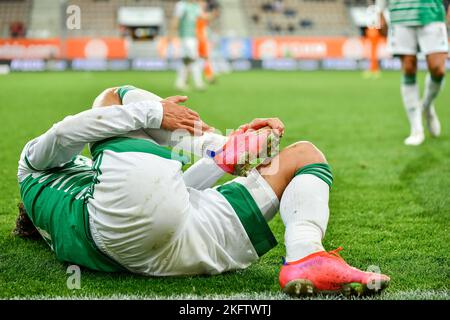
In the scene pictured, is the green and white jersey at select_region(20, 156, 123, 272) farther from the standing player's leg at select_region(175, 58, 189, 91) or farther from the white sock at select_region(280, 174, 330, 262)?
the standing player's leg at select_region(175, 58, 189, 91)

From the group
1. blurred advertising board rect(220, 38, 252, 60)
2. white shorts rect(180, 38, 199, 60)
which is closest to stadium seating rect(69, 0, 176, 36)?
blurred advertising board rect(220, 38, 252, 60)

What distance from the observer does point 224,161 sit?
2.64m

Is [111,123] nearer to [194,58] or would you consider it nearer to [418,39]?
[418,39]

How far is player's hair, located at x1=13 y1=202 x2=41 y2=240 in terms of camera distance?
328 centimetres

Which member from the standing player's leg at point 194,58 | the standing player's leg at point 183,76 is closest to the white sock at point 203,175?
the standing player's leg at point 183,76

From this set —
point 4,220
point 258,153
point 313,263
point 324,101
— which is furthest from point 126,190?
point 324,101

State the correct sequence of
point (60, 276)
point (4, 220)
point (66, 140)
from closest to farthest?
point (66, 140)
point (60, 276)
point (4, 220)

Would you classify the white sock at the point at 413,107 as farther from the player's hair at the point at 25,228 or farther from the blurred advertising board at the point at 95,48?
the blurred advertising board at the point at 95,48

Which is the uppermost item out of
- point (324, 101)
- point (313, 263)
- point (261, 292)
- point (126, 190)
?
point (126, 190)

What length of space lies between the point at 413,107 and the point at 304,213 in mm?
4950

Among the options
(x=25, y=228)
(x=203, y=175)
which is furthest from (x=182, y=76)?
(x=203, y=175)

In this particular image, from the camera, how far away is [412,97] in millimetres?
7184
